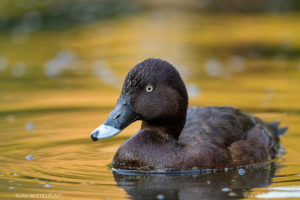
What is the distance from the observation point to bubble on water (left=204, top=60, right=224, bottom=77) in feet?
50.6

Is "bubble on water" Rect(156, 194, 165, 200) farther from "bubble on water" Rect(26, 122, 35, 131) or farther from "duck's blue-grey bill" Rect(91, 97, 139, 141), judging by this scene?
"bubble on water" Rect(26, 122, 35, 131)

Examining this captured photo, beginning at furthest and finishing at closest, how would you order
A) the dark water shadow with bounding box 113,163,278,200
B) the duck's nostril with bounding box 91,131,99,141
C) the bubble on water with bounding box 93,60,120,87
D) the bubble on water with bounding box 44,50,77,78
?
the bubble on water with bounding box 44,50,77,78, the bubble on water with bounding box 93,60,120,87, the duck's nostril with bounding box 91,131,99,141, the dark water shadow with bounding box 113,163,278,200

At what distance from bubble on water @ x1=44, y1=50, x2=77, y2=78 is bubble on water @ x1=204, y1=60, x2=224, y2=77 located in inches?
133

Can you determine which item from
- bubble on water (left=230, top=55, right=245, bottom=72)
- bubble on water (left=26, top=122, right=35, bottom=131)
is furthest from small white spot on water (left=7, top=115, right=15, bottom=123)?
bubble on water (left=230, top=55, right=245, bottom=72)

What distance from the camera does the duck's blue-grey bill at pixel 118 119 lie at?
24.9 ft

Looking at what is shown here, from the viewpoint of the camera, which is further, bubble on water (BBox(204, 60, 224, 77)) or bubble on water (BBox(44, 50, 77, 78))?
bubble on water (BBox(44, 50, 77, 78))

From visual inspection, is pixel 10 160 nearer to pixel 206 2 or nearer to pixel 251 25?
pixel 251 25

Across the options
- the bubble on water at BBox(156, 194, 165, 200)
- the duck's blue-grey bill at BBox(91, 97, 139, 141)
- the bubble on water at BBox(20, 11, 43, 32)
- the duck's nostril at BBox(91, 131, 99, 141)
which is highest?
the bubble on water at BBox(20, 11, 43, 32)

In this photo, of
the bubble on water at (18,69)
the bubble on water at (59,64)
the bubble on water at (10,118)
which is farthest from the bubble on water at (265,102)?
the bubble on water at (18,69)

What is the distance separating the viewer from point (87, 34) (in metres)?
22.5

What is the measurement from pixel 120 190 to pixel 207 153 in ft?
4.49

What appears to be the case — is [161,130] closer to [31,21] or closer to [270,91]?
[270,91]

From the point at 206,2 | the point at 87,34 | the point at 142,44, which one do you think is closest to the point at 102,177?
the point at 142,44

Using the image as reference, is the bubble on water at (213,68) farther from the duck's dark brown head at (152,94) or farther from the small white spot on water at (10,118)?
the duck's dark brown head at (152,94)
